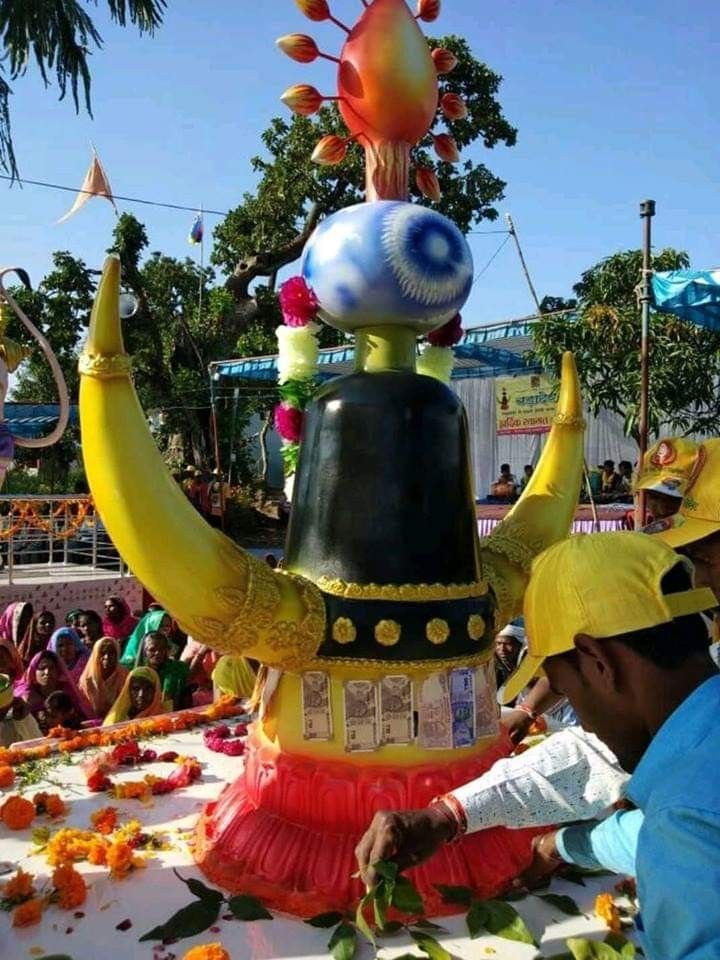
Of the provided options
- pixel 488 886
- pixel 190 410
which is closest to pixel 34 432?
pixel 190 410

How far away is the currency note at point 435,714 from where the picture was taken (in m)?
2.79

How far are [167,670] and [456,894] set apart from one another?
12.9 feet

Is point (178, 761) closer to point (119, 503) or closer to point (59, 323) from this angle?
point (119, 503)

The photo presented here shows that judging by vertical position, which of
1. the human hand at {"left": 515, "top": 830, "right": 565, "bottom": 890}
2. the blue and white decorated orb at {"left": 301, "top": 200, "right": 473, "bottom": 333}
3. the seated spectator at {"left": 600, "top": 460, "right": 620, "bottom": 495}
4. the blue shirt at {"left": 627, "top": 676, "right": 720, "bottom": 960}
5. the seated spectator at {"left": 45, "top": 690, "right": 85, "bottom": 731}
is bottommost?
the seated spectator at {"left": 45, "top": 690, "right": 85, "bottom": 731}

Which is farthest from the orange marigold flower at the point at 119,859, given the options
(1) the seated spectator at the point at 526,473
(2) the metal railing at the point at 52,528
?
(1) the seated spectator at the point at 526,473

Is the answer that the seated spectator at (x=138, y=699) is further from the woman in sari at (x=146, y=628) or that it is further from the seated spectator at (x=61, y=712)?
the woman in sari at (x=146, y=628)

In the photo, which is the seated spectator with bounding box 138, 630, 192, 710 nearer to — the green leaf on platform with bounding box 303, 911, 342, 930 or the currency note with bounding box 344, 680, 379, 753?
the currency note with bounding box 344, 680, 379, 753

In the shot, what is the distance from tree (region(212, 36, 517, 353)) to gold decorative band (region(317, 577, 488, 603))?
43.2ft

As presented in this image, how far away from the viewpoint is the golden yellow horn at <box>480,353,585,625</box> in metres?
3.38

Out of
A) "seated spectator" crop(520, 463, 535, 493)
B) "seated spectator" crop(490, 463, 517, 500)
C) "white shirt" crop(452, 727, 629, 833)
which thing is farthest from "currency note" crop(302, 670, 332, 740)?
"seated spectator" crop(520, 463, 535, 493)

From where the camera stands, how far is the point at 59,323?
20.1m

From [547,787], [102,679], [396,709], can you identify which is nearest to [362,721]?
[396,709]

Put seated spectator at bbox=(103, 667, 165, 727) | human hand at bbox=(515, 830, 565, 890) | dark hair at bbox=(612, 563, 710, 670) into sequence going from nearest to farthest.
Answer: dark hair at bbox=(612, 563, 710, 670), human hand at bbox=(515, 830, 565, 890), seated spectator at bbox=(103, 667, 165, 727)

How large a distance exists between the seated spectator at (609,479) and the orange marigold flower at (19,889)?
9.79 metres
